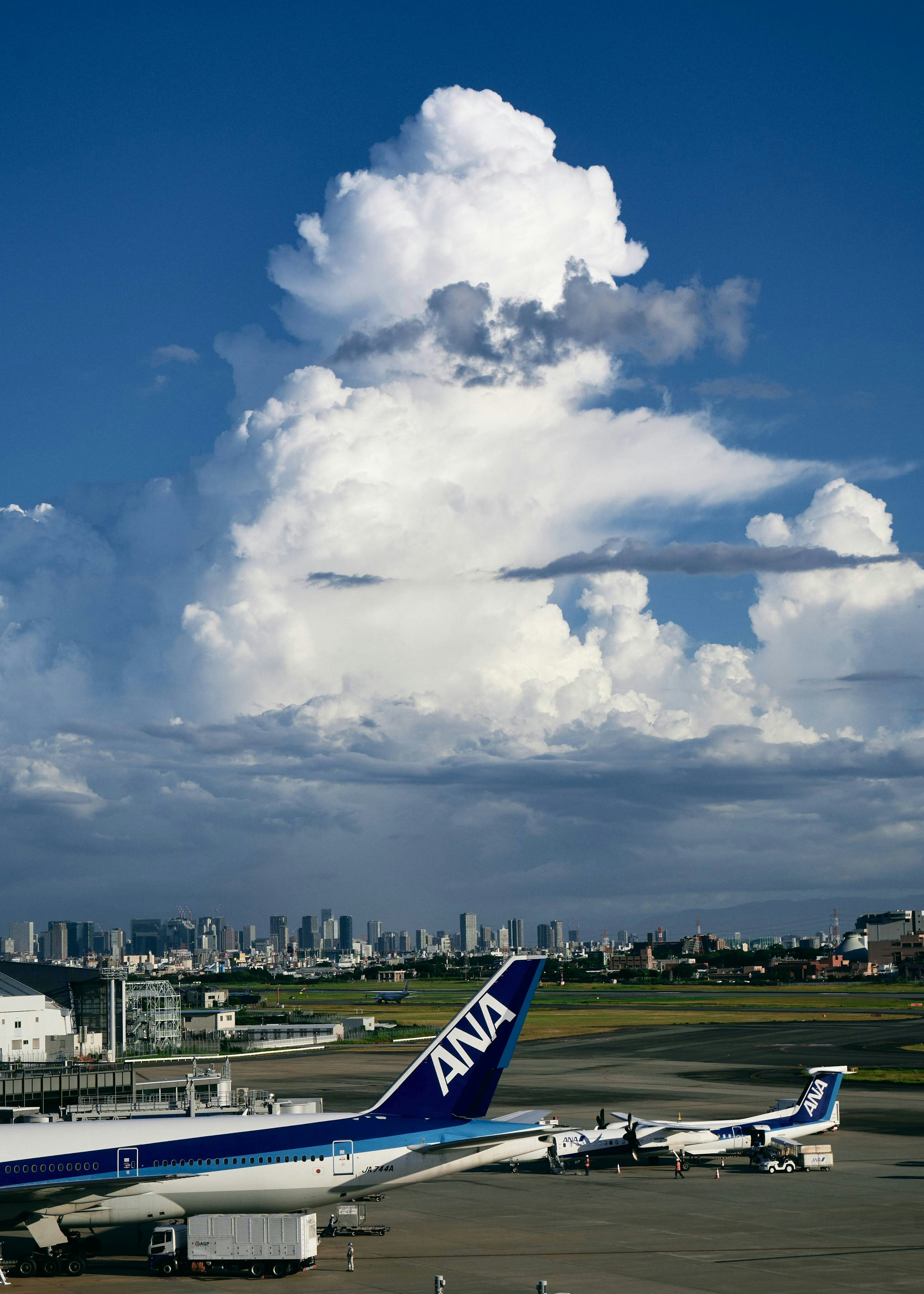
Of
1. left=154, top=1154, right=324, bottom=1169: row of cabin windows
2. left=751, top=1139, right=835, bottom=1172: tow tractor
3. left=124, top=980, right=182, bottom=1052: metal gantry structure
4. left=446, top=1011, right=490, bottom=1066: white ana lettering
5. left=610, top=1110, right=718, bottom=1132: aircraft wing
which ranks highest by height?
left=446, top=1011, right=490, bottom=1066: white ana lettering


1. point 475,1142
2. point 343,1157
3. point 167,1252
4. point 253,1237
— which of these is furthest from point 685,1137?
point 167,1252

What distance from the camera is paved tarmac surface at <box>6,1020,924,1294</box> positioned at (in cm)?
4259

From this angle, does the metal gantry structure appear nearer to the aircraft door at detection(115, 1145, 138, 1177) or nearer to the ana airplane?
the ana airplane

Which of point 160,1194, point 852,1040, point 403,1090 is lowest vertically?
point 852,1040

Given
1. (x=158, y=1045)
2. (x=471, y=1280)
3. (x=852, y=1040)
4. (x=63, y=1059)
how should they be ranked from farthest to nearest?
(x=158, y=1045) < (x=852, y=1040) < (x=63, y=1059) < (x=471, y=1280)

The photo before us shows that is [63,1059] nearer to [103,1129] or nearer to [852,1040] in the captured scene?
[103,1129]

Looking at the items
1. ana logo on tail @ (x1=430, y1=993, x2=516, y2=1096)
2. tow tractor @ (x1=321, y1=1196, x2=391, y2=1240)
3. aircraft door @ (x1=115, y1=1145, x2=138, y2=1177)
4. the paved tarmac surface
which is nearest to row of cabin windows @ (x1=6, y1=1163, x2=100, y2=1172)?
aircraft door @ (x1=115, y1=1145, x2=138, y2=1177)

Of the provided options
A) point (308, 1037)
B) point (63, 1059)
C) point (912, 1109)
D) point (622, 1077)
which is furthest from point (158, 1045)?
point (912, 1109)

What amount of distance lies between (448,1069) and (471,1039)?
1.32 meters

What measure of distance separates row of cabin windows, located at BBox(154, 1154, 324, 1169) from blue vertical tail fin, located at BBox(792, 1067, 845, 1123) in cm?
3444

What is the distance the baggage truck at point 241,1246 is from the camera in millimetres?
43500

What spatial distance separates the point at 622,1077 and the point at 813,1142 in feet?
133

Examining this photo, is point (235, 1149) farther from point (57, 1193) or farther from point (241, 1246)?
point (57, 1193)

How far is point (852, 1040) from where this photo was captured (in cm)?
14862
